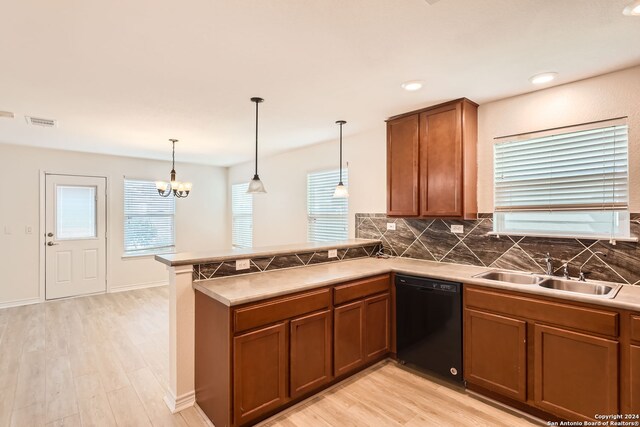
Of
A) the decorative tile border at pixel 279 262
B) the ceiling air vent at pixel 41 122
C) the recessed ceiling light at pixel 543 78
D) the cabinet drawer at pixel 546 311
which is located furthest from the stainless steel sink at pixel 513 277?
the ceiling air vent at pixel 41 122

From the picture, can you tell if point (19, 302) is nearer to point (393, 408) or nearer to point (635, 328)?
point (393, 408)

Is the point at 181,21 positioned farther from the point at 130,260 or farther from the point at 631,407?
the point at 130,260

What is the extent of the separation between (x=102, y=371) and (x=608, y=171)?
4.48m

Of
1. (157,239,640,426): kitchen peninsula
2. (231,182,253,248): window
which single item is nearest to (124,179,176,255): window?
(231,182,253,248): window

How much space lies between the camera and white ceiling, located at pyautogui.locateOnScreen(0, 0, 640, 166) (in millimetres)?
1627

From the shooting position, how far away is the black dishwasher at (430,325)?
2545mm

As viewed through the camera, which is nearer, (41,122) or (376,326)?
(376,326)

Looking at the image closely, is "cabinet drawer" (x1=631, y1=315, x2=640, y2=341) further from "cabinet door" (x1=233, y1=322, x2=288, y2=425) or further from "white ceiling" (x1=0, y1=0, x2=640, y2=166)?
"cabinet door" (x1=233, y1=322, x2=288, y2=425)

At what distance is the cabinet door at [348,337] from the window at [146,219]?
4757 millimetres

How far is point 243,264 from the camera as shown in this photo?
8.65 feet

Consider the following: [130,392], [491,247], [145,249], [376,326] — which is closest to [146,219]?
[145,249]

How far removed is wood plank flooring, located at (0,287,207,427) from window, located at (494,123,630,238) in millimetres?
3044

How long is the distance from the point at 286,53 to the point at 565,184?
242 centimetres

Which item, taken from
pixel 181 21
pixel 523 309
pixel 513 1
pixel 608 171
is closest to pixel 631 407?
pixel 523 309
